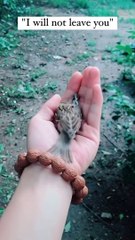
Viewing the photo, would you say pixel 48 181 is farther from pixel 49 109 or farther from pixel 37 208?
pixel 49 109

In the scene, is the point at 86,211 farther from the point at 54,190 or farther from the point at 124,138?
the point at 54,190

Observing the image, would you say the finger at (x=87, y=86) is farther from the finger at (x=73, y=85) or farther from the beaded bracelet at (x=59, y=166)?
the beaded bracelet at (x=59, y=166)

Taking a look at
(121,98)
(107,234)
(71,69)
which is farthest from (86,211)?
(71,69)

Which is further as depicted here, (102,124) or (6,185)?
(102,124)

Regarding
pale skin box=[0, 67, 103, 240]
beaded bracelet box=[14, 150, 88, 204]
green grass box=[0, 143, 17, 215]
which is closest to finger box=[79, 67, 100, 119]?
pale skin box=[0, 67, 103, 240]

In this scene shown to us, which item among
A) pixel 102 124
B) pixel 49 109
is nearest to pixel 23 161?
pixel 49 109

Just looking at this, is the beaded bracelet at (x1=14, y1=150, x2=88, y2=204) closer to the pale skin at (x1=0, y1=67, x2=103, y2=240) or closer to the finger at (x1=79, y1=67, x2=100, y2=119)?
the pale skin at (x1=0, y1=67, x2=103, y2=240)

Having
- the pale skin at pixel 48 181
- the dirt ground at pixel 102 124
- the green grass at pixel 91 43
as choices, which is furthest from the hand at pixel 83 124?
the green grass at pixel 91 43
